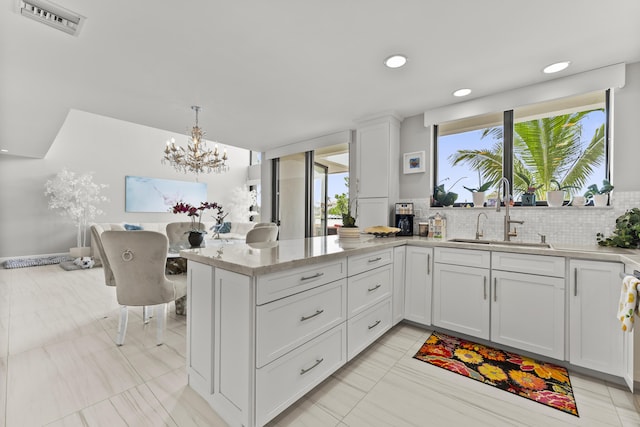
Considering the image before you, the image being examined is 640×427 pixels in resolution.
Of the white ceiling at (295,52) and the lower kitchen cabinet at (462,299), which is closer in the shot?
the white ceiling at (295,52)

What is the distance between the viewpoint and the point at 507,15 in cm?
165

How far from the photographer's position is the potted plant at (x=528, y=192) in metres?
2.52

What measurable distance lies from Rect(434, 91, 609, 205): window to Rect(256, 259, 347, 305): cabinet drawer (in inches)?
80.3

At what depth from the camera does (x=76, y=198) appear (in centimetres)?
555

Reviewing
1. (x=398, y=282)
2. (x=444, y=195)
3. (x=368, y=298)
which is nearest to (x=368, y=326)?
(x=368, y=298)

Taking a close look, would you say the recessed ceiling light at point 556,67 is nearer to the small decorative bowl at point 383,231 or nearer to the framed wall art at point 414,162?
the framed wall art at point 414,162

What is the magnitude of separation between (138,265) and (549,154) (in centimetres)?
386

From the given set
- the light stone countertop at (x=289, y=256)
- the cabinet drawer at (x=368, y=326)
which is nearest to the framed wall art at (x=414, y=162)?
the light stone countertop at (x=289, y=256)

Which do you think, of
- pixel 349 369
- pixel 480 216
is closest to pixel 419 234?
pixel 480 216

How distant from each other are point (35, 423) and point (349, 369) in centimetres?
176

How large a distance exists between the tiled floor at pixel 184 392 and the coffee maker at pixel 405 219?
1097 millimetres

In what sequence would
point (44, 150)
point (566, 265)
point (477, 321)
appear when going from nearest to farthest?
1. point (566, 265)
2. point (477, 321)
3. point (44, 150)

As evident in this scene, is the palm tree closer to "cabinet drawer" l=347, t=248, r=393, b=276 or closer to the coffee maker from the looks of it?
the coffee maker

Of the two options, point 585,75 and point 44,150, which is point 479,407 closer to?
point 585,75
